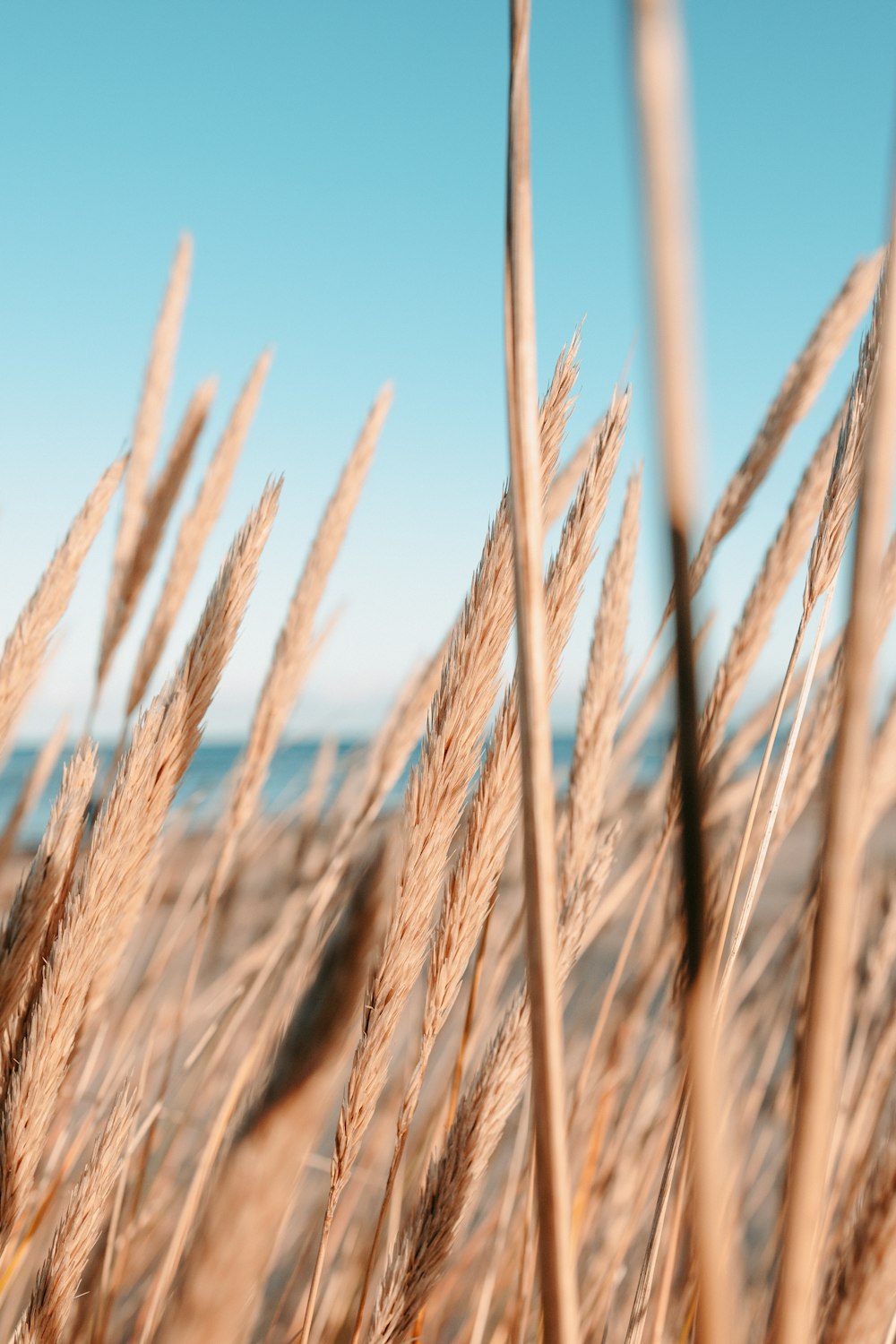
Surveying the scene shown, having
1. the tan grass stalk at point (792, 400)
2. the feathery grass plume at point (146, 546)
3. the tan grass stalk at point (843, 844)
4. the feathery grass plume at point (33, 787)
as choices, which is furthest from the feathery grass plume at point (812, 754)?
the feathery grass plume at point (33, 787)

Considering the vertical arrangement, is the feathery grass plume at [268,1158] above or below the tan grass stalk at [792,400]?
below

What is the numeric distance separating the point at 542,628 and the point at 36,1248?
1.25 meters

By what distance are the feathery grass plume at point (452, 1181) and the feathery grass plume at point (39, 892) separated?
0.26 m

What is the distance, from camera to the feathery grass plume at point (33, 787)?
1097 mm

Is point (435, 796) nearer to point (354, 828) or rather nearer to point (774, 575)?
point (774, 575)

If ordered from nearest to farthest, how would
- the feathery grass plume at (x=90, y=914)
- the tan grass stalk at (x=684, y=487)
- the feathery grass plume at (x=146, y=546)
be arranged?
the tan grass stalk at (x=684, y=487)
the feathery grass plume at (x=90, y=914)
the feathery grass plume at (x=146, y=546)

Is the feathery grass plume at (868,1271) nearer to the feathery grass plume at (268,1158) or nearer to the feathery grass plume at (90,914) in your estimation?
the feathery grass plume at (268,1158)

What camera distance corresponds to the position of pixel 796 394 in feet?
2.63

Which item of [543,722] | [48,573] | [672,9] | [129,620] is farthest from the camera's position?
[129,620]

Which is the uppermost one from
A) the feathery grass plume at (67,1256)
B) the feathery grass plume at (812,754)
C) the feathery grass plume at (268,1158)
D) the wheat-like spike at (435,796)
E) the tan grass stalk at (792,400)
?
the tan grass stalk at (792,400)

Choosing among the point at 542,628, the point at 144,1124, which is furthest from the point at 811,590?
the point at 144,1124

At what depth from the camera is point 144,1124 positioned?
0.81 m

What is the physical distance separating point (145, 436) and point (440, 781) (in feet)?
2.31

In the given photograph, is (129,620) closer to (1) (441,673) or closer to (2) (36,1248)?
(1) (441,673)
